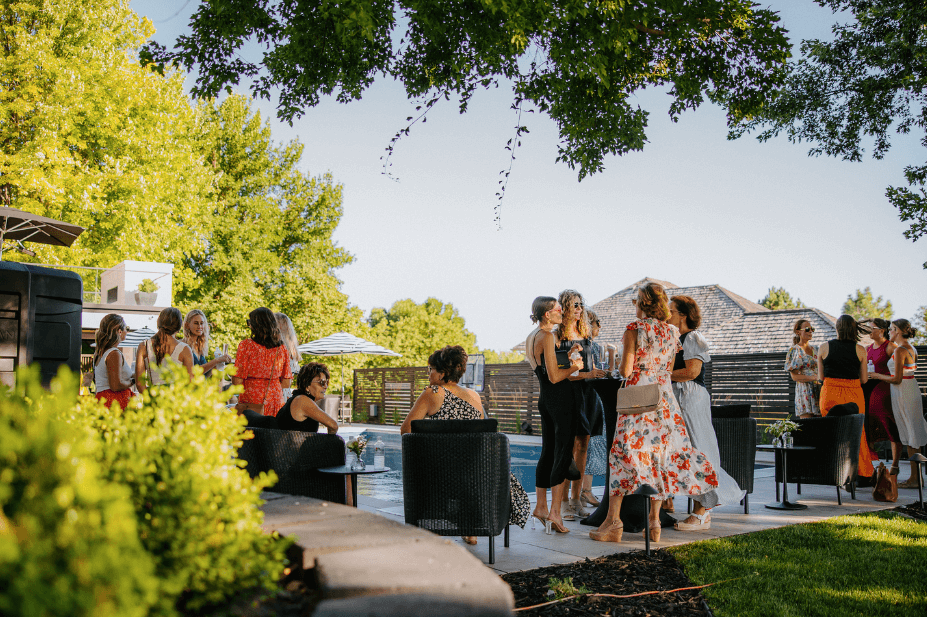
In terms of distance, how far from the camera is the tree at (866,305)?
82.4 metres

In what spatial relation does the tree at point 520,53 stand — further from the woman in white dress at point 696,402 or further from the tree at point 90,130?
the tree at point 90,130

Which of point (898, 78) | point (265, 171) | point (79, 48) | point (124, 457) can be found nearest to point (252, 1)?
point (124, 457)

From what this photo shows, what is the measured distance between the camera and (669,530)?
5750 millimetres

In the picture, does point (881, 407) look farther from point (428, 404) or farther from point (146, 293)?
point (146, 293)

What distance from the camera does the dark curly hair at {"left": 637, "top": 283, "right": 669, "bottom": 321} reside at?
17.3ft

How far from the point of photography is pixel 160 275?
69.5 ft

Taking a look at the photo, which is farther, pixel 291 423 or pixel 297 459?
pixel 291 423

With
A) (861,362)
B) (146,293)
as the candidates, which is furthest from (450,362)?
(146,293)

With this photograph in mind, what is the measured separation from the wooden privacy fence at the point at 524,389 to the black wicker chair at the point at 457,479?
3.84 m

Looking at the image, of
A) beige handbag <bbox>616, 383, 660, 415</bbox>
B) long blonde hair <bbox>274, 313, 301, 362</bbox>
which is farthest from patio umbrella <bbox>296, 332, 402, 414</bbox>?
beige handbag <bbox>616, 383, 660, 415</bbox>

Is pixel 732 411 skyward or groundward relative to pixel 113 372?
groundward

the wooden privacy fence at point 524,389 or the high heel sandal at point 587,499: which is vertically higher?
the wooden privacy fence at point 524,389

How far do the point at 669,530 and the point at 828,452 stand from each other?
7.09 feet

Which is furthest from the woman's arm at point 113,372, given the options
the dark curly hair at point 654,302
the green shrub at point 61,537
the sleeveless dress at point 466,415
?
the green shrub at point 61,537
